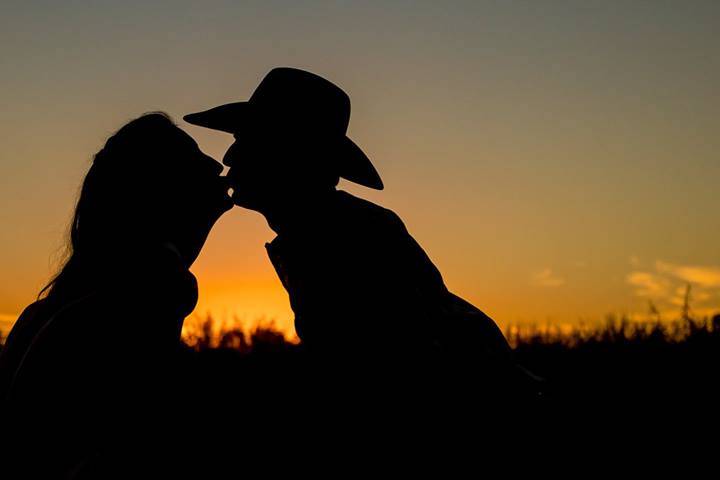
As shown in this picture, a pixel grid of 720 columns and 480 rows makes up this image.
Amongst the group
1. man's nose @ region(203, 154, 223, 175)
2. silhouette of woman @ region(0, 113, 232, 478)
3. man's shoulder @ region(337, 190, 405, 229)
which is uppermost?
man's nose @ region(203, 154, 223, 175)

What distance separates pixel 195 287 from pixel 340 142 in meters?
1.39

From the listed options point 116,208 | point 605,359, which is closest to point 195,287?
point 116,208

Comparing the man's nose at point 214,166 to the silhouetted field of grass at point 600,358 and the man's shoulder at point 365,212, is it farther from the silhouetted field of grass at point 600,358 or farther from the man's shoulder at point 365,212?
the silhouetted field of grass at point 600,358

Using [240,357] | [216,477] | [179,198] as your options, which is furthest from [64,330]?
[240,357]

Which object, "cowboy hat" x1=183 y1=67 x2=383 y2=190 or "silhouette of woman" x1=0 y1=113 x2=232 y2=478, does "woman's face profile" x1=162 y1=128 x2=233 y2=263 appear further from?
"cowboy hat" x1=183 y1=67 x2=383 y2=190

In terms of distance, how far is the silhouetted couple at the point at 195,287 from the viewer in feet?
10.3

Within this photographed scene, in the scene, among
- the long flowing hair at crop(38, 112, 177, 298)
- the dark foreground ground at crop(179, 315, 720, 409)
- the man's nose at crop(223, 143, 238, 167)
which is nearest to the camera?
the long flowing hair at crop(38, 112, 177, 298)

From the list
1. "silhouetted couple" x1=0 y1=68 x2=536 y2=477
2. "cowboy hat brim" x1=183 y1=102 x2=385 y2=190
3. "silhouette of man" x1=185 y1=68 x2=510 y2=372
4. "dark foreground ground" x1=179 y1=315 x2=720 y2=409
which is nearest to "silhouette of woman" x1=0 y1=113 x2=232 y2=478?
"silhouetted couple" x1=0 y1=68 x2=536 y2=477

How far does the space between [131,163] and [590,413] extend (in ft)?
15.3

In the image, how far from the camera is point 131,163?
4.05 metres

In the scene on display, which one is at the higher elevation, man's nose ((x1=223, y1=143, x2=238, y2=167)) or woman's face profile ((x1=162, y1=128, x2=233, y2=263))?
man's nose ((x1=223, y1=143, x2=238, y2=167))

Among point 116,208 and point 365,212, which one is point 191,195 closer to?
point 116,208

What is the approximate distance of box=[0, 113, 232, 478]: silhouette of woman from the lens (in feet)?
10.1

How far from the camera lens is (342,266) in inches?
151
